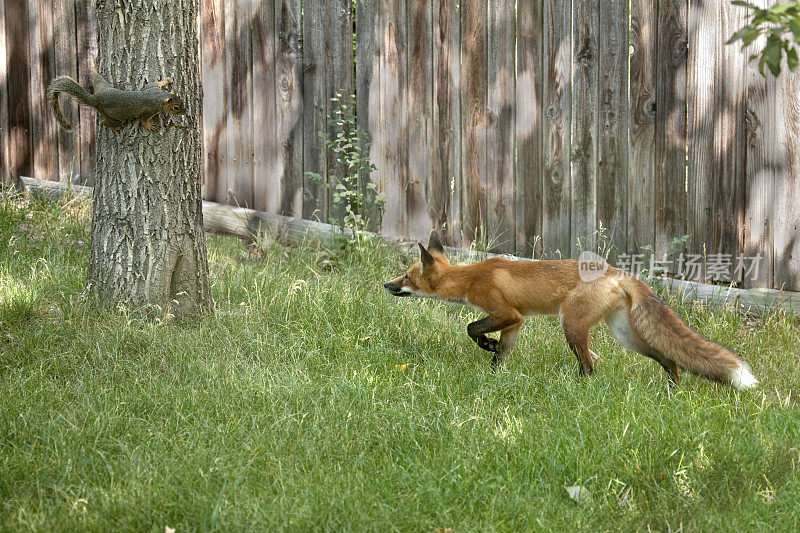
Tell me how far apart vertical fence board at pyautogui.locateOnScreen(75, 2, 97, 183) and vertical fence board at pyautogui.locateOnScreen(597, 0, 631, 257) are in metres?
5.70

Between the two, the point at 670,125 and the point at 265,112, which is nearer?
the point at 670,125

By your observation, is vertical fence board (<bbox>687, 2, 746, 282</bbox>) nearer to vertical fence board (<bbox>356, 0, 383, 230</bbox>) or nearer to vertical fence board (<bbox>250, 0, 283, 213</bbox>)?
vertical fence board (<bbox>356, 0, 383, 230</bbox>)

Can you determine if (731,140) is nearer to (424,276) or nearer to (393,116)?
(424,276)

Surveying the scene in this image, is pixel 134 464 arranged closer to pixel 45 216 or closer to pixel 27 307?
pixel 27 307

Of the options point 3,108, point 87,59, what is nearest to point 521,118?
point 87,59

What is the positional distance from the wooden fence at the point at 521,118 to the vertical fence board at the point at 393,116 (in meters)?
0.02

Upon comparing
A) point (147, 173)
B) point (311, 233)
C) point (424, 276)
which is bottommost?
point (424, 276)

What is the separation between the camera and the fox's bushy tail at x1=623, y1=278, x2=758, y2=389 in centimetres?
491

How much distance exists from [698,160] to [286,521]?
4654 mm

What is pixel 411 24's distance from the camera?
306 inches

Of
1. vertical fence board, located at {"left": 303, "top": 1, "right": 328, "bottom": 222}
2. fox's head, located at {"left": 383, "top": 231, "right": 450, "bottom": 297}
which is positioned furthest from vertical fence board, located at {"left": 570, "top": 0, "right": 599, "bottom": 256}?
vertical fence board, located at {"left": 303, "top": 1, "right": 328, "bottom": 222}

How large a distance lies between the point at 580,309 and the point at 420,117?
321 cm

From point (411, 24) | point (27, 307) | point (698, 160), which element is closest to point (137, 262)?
point (27, 307)

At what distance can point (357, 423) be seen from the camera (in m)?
4.53
